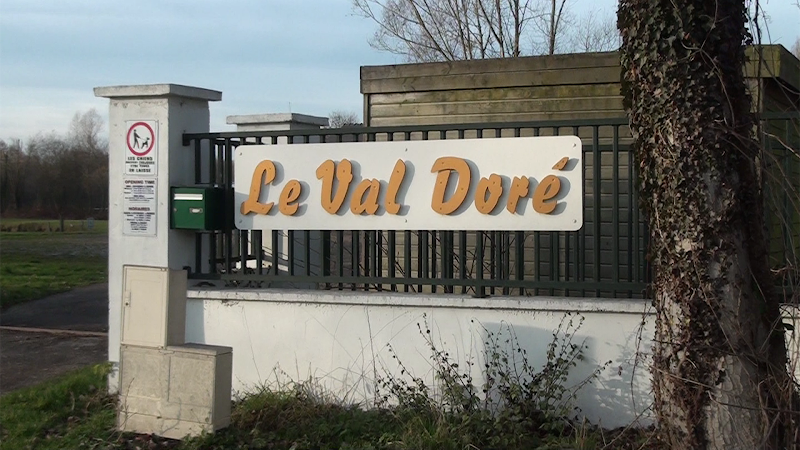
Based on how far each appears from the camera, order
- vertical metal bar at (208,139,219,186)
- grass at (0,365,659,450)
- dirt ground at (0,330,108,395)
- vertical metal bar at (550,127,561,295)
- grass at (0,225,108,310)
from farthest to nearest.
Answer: grass at (0,225,108,310) → dirt ground at (0,330,108,395) → vertical metal bar at (208,139,219,186) → vertical metal bar at (550,127,561,295) → grass at (0,365,659,450)

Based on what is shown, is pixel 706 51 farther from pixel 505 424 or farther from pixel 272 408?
pixel 272 408

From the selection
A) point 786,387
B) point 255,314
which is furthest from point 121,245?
point 786,387

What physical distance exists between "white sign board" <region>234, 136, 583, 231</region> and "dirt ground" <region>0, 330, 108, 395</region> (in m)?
2.66

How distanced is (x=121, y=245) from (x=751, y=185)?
484cm

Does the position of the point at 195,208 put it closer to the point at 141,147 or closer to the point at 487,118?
the point at 141,147

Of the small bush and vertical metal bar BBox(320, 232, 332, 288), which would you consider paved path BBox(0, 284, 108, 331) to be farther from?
the small bush

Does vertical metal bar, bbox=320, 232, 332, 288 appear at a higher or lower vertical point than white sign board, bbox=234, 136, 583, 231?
lower

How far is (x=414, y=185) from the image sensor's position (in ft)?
20.1

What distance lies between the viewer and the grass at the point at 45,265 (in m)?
13.9

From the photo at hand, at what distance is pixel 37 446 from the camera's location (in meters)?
5.61

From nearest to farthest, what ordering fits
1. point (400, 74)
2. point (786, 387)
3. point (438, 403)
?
point (786, 387) → point (438, 403) → point (400, 74)

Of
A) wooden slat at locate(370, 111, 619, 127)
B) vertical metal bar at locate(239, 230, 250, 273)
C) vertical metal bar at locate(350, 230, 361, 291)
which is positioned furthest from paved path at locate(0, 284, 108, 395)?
wooden slat at locate(370, 111, 619, 127)

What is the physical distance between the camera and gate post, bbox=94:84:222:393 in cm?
659

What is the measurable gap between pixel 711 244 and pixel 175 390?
355 cm
